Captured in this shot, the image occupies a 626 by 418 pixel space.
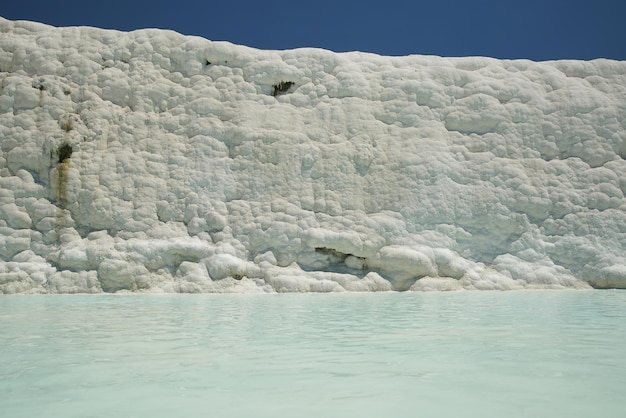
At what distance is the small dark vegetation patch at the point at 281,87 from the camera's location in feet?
46.7

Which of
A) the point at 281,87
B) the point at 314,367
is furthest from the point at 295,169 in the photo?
Result: the point at 314,367

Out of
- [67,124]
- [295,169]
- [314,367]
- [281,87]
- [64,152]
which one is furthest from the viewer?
[281,87]

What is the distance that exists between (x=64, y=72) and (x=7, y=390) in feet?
38.7

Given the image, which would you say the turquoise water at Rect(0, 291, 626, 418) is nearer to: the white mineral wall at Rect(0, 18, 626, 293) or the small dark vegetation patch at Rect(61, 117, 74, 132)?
the white mineral wall at Rect(0, 18, 626, 293)

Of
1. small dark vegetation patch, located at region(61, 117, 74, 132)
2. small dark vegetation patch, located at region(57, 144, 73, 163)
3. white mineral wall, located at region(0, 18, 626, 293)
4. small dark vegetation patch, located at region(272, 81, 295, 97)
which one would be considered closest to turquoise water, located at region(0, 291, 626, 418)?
white mineral wall, located at region(0, 18, 626, 293)

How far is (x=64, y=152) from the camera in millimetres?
12633

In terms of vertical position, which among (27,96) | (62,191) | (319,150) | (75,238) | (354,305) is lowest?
(354,305)

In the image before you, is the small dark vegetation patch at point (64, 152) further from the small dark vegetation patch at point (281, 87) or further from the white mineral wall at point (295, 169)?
the small dark vegetation patch at point (281, 87)

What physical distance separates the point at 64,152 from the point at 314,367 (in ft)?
34.9

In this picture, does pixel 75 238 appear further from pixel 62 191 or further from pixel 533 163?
pixel 533 163

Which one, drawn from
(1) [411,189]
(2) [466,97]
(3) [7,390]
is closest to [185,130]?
(1) [411,189]

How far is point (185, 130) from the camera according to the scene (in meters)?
13.4

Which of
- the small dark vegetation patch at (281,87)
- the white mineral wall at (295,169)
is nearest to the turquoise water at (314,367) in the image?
the white mineral wall at (295,169)

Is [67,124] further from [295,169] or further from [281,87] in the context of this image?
[295,169]
